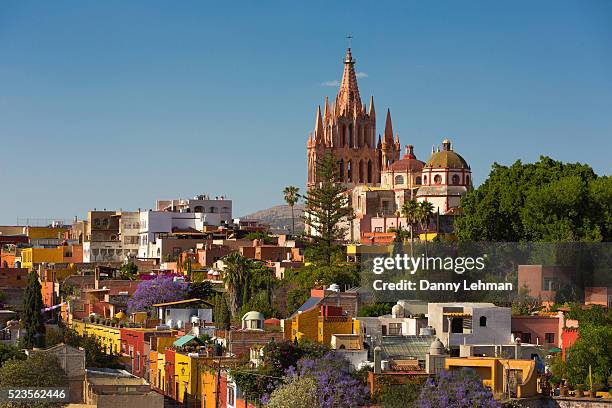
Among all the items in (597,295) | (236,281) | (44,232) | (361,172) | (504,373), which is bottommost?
(504,373)

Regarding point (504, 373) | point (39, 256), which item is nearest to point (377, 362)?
point (504, 373)

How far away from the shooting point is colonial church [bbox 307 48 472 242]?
97.8m

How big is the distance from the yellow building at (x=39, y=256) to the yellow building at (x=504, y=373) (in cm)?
5934

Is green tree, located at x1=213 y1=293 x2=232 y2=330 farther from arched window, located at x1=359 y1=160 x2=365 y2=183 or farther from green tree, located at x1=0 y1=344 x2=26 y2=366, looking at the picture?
arched window, located at x1=359 y1=160 x2=365 y2=183

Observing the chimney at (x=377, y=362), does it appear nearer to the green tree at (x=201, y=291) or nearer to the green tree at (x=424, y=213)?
the green tree at (x=201, y=291)

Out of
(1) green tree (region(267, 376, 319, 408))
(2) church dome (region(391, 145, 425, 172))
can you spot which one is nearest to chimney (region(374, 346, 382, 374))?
(1) green tree (region(267, 376, 319, 408))

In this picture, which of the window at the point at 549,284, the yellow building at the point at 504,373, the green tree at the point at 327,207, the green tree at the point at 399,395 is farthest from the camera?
the green tree at the point at 327,207

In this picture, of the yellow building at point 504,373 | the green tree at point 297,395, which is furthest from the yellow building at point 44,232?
the green tree at point 297,395

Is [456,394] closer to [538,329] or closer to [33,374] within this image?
[33,374]

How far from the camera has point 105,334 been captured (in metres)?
58.8

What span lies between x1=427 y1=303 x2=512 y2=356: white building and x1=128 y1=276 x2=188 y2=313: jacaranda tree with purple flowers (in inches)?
820

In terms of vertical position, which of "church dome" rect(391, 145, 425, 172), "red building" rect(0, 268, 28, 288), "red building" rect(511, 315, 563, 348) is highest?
"church dome" rect(391, 145, 425, 172)

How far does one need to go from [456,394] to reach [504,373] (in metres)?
4.18

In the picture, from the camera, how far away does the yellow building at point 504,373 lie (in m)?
36.8
